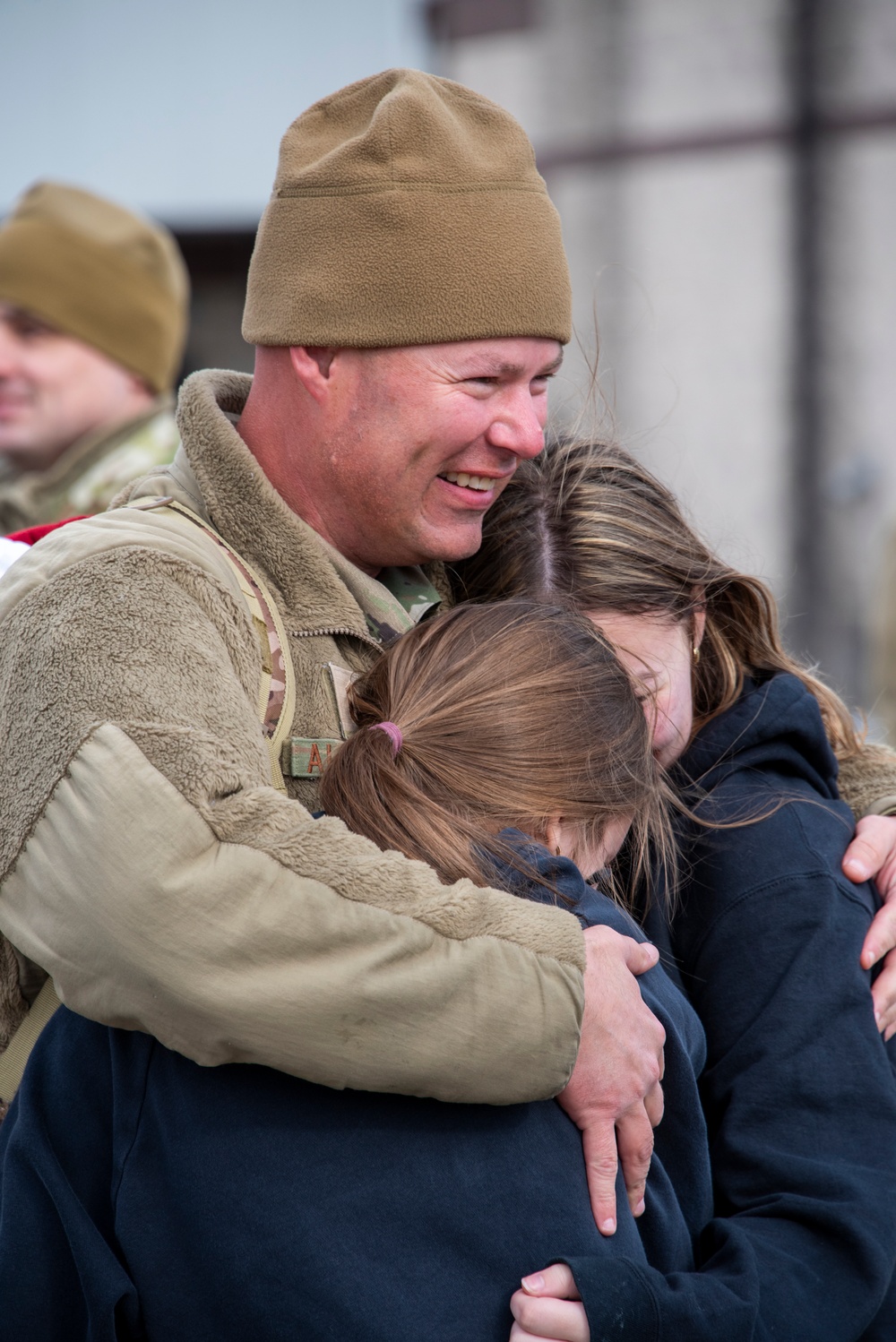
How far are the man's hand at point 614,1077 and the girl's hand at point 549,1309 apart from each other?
2.9 inches

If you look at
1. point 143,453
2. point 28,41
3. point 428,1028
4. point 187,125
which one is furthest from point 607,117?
point 428,1028

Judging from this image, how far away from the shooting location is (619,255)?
21.3 ft

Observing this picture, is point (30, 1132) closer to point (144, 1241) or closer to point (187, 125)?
point (144, 1241)

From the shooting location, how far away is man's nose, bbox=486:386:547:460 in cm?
194

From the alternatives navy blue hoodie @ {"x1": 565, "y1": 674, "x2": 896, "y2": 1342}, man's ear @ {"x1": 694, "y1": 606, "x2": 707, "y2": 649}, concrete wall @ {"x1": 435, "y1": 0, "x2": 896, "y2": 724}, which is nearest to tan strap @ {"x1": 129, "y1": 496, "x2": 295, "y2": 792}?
navy blue hoodie @ {"x1": 565, "y1": 674, "x2": 896, "y2": 1342}

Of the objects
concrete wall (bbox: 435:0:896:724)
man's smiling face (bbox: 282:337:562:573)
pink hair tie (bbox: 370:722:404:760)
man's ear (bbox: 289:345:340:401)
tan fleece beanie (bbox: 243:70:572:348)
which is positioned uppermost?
tan fleece beanie (bbox: 243:70:572:348)

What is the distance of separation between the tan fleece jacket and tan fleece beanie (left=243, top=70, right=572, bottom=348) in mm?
641

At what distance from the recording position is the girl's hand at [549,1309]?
1278mm

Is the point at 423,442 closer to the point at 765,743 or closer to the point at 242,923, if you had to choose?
the point at 765,743

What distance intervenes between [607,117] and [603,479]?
489cm

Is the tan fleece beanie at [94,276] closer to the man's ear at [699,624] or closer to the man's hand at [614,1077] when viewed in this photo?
the man's ear at [699,624]

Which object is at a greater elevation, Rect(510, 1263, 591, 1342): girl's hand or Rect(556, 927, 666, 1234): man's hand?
Rect(556, 927, 666, 1234): man's hand

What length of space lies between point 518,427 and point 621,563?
0.81 feet

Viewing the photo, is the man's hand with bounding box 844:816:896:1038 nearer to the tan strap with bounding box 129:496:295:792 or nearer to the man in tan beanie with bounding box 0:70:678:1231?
the man in tan beanie with bounding box 0:70:678:1231
